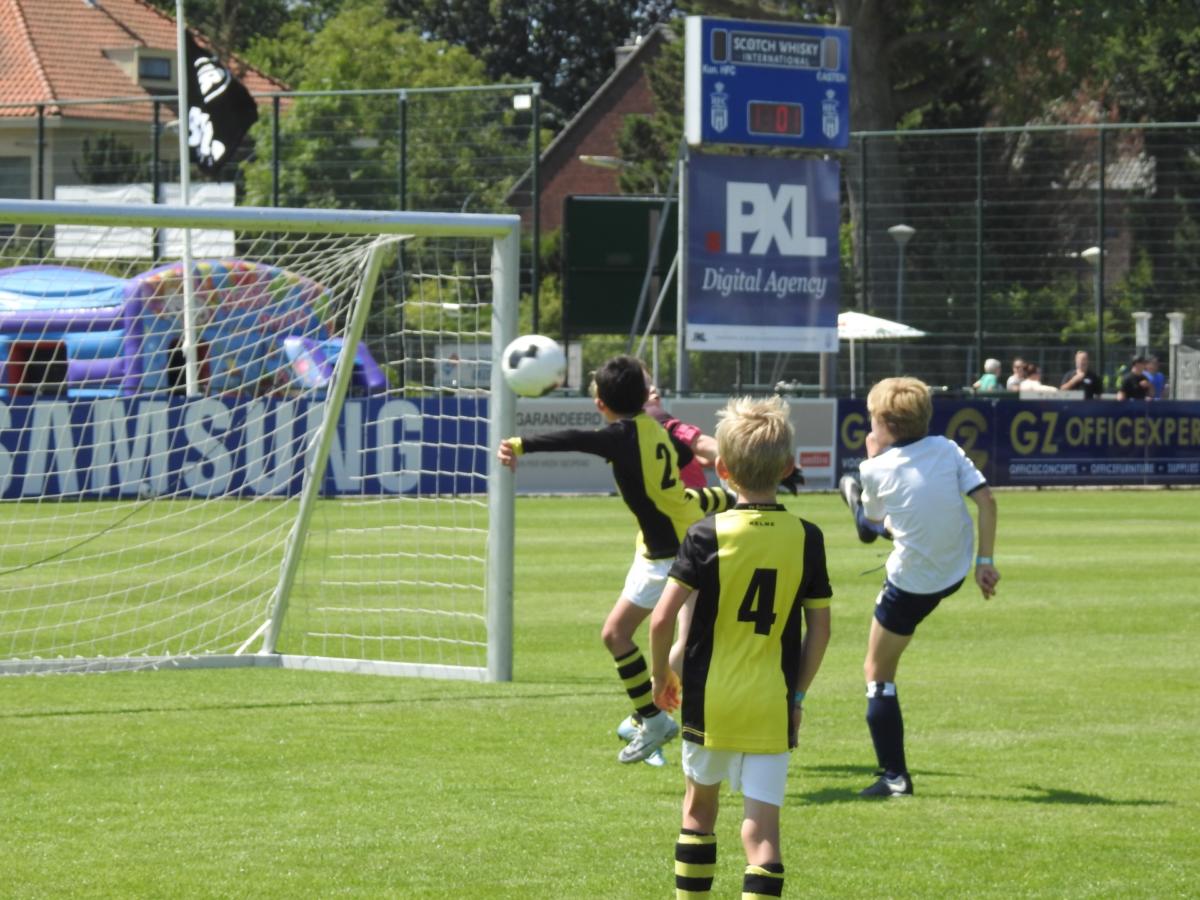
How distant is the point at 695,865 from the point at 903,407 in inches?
107

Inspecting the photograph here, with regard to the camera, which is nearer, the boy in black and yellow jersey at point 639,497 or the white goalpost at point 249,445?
the boy in black and yellow jersey at point 639,497

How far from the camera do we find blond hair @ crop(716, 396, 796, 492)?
555 cm

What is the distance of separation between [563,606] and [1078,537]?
8.24 metres

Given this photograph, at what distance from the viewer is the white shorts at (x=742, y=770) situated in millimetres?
5484

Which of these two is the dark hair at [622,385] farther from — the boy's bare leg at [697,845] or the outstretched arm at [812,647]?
the boy's bare leg at [697,845]

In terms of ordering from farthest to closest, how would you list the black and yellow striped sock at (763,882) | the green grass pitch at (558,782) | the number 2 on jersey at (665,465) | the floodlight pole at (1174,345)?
the floodlight pole at (1174,345) < the number 2 on jersey at (665,465) < the green grass pitch at (558,782) < the black and yellow striped sock at (763,882)

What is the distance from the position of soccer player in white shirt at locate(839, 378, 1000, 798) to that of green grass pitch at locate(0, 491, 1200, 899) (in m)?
0.66

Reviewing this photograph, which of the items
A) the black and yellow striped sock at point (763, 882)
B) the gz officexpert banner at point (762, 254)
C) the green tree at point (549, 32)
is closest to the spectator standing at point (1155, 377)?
the gz officexpert banner at point (762, 254)

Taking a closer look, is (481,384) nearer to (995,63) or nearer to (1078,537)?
(1078,537)

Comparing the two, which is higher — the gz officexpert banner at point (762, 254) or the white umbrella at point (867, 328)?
the gz officexpert banner at point (762, 254)

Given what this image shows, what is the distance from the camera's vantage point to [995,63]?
42.4m

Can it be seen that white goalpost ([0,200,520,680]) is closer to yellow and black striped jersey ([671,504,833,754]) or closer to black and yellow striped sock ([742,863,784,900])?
yellow and black striped jersey ([671,504,833,754])

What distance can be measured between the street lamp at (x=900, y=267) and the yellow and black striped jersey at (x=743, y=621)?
1122 inches

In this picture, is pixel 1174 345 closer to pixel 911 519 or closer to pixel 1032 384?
pixel 1032 384
